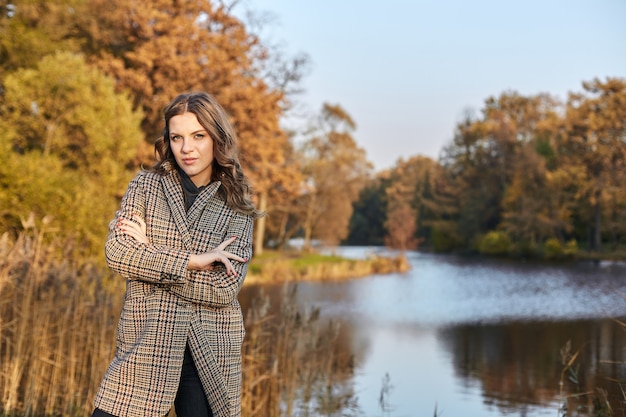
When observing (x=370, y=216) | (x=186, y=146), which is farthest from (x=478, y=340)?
(x=370, y=216)

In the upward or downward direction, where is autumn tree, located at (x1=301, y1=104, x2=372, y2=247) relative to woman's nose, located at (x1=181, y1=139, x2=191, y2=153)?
upward

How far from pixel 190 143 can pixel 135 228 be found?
1.06 ft

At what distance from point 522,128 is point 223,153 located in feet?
166

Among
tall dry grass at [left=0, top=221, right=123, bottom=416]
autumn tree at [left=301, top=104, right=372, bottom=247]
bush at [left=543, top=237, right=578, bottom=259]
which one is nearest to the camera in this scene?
tall dry grass at [left=0, top=221, right=123, bottom=416]

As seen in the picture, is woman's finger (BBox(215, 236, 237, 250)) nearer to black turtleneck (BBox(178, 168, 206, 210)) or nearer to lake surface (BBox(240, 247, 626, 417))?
black turtleneck (BBox(178, 168, 206, 210))

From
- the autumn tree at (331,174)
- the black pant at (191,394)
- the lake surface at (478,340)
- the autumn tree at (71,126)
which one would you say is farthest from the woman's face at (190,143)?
the autumn tree at (331,174)

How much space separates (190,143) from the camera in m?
2.29

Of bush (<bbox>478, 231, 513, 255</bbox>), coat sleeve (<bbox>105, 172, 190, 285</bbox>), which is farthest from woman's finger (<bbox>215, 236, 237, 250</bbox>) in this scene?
bush (<bbox>478, 231, 513, 255</bbox>)

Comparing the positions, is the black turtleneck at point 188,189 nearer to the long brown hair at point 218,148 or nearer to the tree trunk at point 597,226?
the long brown hair at point 218,148

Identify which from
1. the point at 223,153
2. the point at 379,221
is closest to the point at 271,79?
the point at 223,153

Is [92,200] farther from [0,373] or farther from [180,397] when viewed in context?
[180,397]

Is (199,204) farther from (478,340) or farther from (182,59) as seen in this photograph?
(182,59)

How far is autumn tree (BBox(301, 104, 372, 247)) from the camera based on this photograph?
35531 millimetres

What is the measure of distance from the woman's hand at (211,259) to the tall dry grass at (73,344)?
9.81 feet
